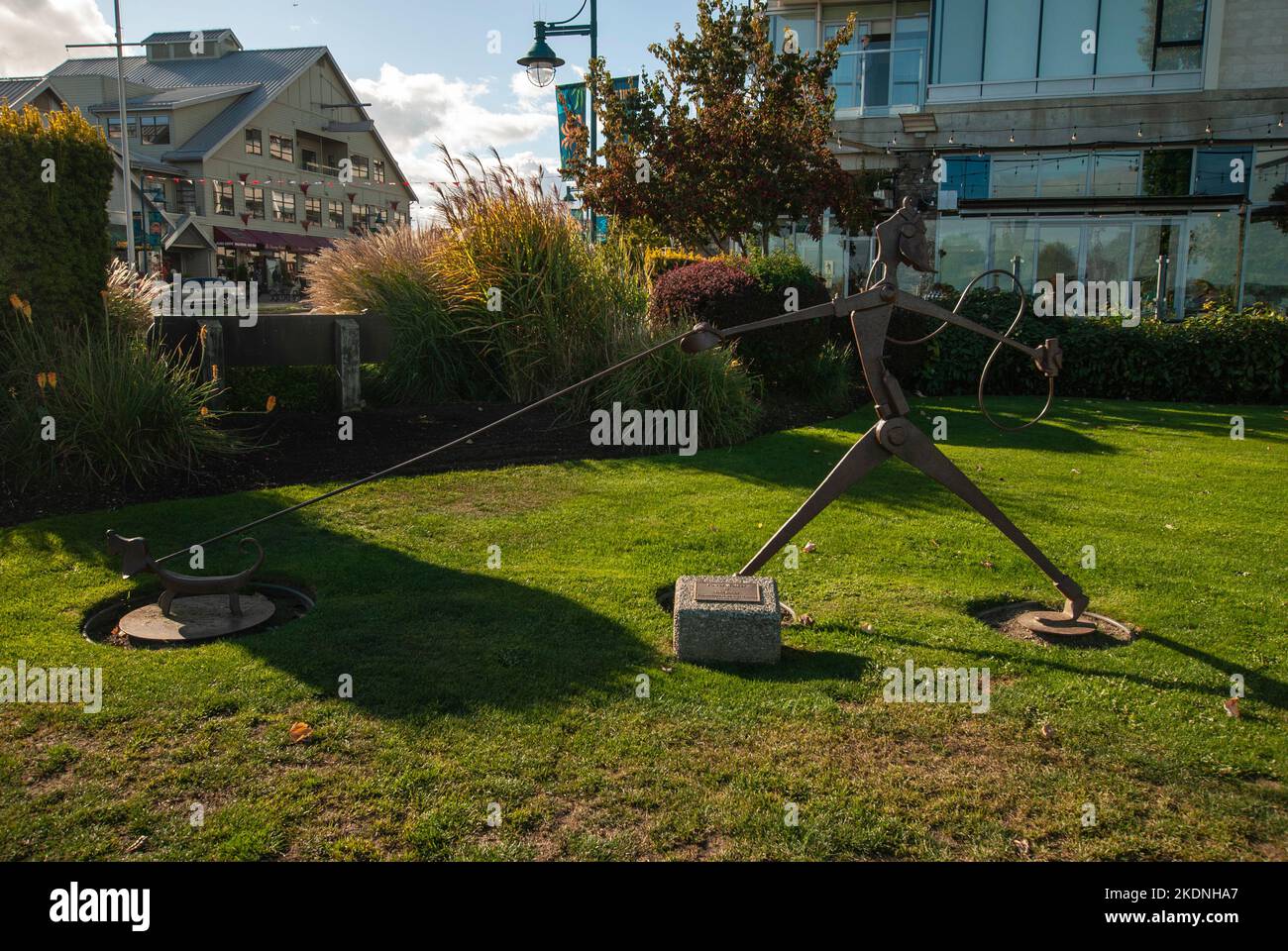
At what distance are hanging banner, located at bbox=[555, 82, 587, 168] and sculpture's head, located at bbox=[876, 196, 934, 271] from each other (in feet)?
44.6

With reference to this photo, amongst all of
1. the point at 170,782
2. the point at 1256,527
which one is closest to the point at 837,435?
the point at 1256,527

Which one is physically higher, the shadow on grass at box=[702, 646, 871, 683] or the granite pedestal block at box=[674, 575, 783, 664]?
the granite pedestal block at box=[674, 575, 783, 664]

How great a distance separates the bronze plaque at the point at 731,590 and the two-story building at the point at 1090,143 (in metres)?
19.5

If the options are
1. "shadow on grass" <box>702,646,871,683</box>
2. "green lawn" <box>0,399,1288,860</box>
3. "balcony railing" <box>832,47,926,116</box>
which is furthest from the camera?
"balcony railing" <box>832,47,926,116</box>

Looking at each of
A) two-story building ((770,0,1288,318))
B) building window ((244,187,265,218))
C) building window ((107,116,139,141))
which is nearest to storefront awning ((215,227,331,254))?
building window ((244,187,265,218))

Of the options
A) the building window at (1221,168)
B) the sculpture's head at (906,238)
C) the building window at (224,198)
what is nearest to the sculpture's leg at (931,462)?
the sculpture's head at (906,238)

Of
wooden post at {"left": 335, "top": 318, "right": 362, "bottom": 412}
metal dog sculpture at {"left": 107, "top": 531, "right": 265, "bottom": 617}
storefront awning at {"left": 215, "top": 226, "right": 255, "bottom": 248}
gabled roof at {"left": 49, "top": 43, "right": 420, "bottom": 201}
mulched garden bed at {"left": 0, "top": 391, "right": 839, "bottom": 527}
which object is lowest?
metal dog sculpture at {"left": 107, "top": 531, "right": 265, "bottom": 617}

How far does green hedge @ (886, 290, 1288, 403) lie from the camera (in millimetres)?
14586

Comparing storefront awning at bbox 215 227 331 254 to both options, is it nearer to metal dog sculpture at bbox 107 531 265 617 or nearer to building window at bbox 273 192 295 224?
building window at bbox 273 192 295 224

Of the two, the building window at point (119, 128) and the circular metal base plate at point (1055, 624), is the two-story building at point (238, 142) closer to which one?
the building window at point (119, 128)

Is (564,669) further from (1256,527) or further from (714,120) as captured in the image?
(714,120)

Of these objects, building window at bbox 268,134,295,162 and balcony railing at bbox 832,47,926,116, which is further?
building window at bbox 268,134,295,162

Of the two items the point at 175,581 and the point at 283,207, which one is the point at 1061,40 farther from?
the point at 283,207

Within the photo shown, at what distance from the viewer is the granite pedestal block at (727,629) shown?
4645mm
